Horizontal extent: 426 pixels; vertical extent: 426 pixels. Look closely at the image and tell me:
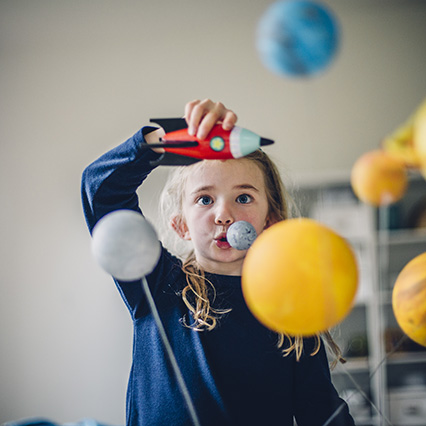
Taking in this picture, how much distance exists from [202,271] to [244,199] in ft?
0.49

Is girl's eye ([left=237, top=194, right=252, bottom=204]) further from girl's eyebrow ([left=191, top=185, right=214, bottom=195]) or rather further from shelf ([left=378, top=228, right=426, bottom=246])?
shelf ([left=378, top=228, right=426, bottom=246])

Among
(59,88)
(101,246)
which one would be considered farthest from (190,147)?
(59,88)

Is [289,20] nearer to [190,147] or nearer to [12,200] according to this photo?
[190,147]

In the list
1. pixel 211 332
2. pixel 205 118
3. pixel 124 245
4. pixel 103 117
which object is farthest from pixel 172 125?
pixel 103 117

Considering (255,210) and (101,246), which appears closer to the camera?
(101,246)

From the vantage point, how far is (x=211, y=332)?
0.76 metres

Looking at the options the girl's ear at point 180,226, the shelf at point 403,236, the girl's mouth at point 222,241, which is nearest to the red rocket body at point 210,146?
the girl's mouth at point 222,241

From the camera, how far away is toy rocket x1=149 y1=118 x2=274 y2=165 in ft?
1.51

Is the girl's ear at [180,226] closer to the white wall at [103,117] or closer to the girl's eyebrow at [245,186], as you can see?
the girl's eyebrow at [245,186]

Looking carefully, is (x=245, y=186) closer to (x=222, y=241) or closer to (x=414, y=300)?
(x=222, y=241)

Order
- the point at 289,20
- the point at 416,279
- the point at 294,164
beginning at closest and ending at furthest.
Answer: the point at 289,20 → the point at 416,279 → the point at 294,164

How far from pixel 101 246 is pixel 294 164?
244 cm

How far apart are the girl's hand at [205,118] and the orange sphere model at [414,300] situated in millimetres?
233

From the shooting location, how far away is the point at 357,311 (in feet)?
8.64
